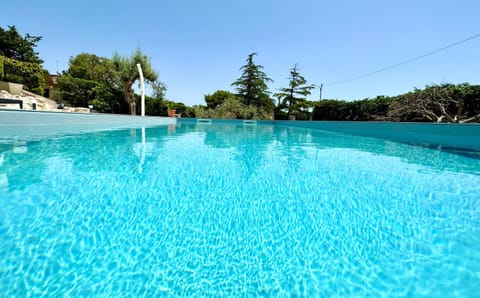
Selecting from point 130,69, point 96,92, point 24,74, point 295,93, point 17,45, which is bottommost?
point 96,92

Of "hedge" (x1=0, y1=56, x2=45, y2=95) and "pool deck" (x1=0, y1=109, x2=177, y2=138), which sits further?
"hedge" (x1=0, y1=56, x2=45, y2=95)

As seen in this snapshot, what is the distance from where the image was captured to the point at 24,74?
12156mm

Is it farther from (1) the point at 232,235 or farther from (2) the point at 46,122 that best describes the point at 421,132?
(2) the point at 46,122

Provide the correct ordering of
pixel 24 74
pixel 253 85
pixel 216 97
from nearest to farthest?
pixel 24 74, pixel 253 85, pixel 216 97

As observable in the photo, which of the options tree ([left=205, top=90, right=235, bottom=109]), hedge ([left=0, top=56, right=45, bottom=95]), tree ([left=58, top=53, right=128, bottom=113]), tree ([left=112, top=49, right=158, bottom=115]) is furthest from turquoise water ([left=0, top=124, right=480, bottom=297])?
tree ([left=205, top=90, right=235, bottom=109])

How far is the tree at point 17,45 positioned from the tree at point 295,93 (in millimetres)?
21798

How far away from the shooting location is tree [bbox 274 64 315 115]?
17.4m

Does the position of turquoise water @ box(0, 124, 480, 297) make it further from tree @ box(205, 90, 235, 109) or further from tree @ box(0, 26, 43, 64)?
tree @ box(205, 90, 235, 109)

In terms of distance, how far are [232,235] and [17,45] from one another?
25.7 metres

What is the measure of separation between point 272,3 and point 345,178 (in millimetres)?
11742

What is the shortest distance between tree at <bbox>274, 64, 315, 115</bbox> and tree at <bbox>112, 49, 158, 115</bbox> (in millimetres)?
10374

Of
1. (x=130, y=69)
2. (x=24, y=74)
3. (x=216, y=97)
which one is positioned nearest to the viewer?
(x=24, y=74)

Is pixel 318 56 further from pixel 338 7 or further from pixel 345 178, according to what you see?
pixel 345 178

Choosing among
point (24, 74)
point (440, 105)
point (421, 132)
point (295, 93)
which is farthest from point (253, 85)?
point (24, 74)
